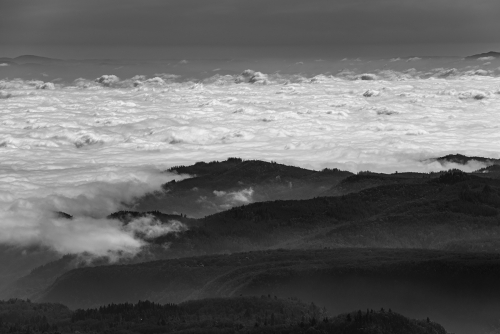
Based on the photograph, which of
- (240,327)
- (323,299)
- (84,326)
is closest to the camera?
(240,327)

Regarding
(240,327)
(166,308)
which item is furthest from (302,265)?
(240,327)

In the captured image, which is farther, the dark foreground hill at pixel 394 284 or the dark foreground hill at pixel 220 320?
the dark foreground hill at pixel 394 284

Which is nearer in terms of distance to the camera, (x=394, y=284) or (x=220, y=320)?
(x=220, y=320)

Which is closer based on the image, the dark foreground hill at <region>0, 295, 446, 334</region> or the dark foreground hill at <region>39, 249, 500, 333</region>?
the dark foreground hill at <region>0, 295, 446, 334</region>

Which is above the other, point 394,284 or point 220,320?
point 394,284

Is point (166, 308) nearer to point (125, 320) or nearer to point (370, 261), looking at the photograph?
point (125, 320)

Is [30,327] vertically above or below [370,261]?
below

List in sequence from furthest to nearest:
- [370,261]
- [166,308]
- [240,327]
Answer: [370,261] → [166,308] → [240,327]

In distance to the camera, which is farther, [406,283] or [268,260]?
[268,260]
